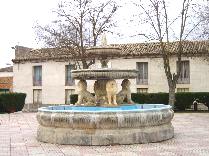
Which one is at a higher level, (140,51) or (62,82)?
(140,51)

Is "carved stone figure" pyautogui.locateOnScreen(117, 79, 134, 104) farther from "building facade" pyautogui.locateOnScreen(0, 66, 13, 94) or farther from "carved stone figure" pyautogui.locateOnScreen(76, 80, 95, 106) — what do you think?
"building facade" pyautogui.locateOnScreen(0, 66, 13, 94)

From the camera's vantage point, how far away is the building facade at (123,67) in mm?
32906

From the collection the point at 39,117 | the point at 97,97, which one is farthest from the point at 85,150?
the point at 97,97

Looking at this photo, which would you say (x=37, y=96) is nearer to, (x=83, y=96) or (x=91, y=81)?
(x=91, y=81)

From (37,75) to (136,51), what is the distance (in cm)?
1117

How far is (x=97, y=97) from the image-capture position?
44.7 ft

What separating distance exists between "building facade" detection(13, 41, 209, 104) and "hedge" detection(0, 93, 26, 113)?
8090mm

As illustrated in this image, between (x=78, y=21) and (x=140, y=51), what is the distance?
7.53m

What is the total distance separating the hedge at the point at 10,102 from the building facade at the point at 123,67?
8.09 meters

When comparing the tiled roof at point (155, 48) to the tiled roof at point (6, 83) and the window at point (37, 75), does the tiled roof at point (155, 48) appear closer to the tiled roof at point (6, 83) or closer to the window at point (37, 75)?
the window at point (37, 75)

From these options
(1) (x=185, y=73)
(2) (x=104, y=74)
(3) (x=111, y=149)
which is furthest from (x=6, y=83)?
(3) (x=111, y=149)

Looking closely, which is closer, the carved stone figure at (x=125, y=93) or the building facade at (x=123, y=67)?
the carved stone figure at (x=125, y=93)

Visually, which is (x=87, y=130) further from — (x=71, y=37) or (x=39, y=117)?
(x=71, y=37)

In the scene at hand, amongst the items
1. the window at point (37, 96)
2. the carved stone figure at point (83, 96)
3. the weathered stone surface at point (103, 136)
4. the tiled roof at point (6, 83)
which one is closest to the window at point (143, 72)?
the window at point (37, 96)
